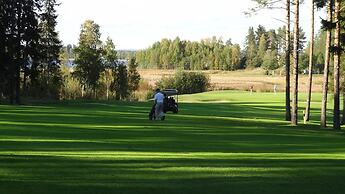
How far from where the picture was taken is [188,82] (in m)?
96.0

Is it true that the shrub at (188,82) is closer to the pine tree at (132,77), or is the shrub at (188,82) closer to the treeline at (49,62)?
the pine tree at (132,77)

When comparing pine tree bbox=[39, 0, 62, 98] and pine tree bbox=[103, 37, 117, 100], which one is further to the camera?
pine tree bbox=[103, 37, 117, 100]

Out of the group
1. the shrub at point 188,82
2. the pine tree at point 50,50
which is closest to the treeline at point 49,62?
the pine tree at point 50,50

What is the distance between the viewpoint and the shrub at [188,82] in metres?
92.7

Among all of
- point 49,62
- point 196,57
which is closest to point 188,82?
point 49,62

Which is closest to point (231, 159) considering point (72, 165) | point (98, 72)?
point (72, 165)

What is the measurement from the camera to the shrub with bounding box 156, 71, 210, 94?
92719 mm

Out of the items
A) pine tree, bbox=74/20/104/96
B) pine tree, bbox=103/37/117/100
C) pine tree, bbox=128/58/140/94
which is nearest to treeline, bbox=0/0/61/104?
pine tree, bbox=74/20/104/96

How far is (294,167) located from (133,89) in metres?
65.5

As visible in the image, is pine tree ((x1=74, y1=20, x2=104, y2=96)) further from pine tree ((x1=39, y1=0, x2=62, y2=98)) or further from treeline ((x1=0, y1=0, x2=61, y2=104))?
treeline ((x1=0, y1=0, x2=61, y2=104))

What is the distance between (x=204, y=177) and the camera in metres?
11.3

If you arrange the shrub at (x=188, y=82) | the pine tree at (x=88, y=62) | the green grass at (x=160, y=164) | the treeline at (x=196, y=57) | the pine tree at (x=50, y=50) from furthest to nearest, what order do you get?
the treeline at (x=196, y=57) < the shrub at (x=188, y=82) < the pine tree at (x=88, y=62) < the pine tree at (x=50, y=50) < the green grass at (x=160, y=164)

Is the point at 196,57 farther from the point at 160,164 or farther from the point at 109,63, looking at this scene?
the point at 160,164

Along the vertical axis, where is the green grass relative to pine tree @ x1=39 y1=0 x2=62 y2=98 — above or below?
below
